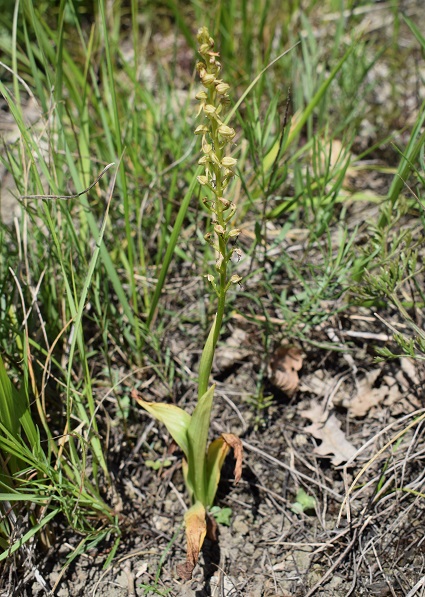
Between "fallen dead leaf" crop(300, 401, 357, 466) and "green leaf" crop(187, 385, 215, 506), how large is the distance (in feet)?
1.42

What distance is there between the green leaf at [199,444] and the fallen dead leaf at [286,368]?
0.46m

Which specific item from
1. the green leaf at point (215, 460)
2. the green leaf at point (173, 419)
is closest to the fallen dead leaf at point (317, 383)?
the green leaf at point (215, 460)

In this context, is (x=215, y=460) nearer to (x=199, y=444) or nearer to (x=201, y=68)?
(x=199, y=444)

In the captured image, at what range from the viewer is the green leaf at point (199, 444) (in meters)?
1.49

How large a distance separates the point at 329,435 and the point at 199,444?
1.81ft

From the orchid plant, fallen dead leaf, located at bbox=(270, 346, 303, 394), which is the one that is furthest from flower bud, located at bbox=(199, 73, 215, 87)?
fallen dead leaf, located at bbox=(270, 346, 303, 394)

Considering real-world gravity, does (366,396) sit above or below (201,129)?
below

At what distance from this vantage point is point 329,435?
1.92m

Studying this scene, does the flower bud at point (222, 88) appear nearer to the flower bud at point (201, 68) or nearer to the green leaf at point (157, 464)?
the flower bud at point (201, 68)

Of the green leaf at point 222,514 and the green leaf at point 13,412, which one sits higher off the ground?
the green leaf at point 13,412

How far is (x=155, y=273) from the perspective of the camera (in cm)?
218

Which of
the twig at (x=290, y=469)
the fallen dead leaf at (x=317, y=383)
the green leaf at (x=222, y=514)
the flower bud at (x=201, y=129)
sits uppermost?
the flower bud at (x=201, y=129)

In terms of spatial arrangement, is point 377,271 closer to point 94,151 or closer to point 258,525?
point 258,525

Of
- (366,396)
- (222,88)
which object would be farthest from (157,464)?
(222,88)
